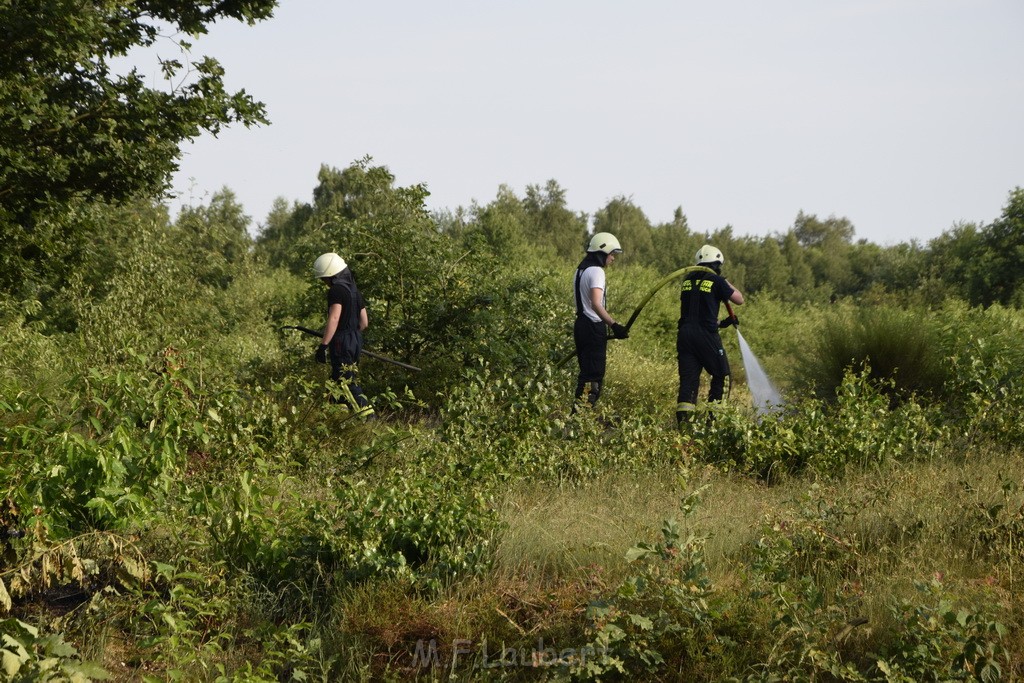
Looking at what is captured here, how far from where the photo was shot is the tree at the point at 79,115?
9.33 metres

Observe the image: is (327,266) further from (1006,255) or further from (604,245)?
(1006,255)

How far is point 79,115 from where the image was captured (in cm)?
1088

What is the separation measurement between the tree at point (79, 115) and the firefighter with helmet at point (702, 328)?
496cm

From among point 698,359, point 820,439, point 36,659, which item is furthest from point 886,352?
point 36,659

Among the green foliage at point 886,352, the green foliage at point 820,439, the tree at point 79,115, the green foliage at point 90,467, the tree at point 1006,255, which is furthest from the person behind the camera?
the tree at point 1006,255

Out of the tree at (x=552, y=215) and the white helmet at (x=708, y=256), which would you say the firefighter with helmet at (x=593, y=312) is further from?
the tree at (x=552, y=215)

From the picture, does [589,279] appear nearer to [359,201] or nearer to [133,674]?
[133,674]

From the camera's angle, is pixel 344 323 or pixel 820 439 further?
pixel 344 323

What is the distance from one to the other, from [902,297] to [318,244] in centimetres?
1303

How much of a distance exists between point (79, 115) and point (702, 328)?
650cm

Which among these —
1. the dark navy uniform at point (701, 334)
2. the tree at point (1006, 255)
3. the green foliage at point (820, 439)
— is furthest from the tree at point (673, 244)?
the green foliage at point (820, 439)

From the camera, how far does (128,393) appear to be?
587cm

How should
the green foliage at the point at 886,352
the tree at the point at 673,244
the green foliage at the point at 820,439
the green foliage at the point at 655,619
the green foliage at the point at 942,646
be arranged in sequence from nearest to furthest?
the green foliage at the point at 942,646 → the green foliage at the point at 655,619 → the green foliage at the point at 820,439 → the green foliage at the point at 886,352 → the tree at the point at 673,244

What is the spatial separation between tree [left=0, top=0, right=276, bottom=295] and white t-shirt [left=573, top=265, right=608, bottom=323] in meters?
4.11
